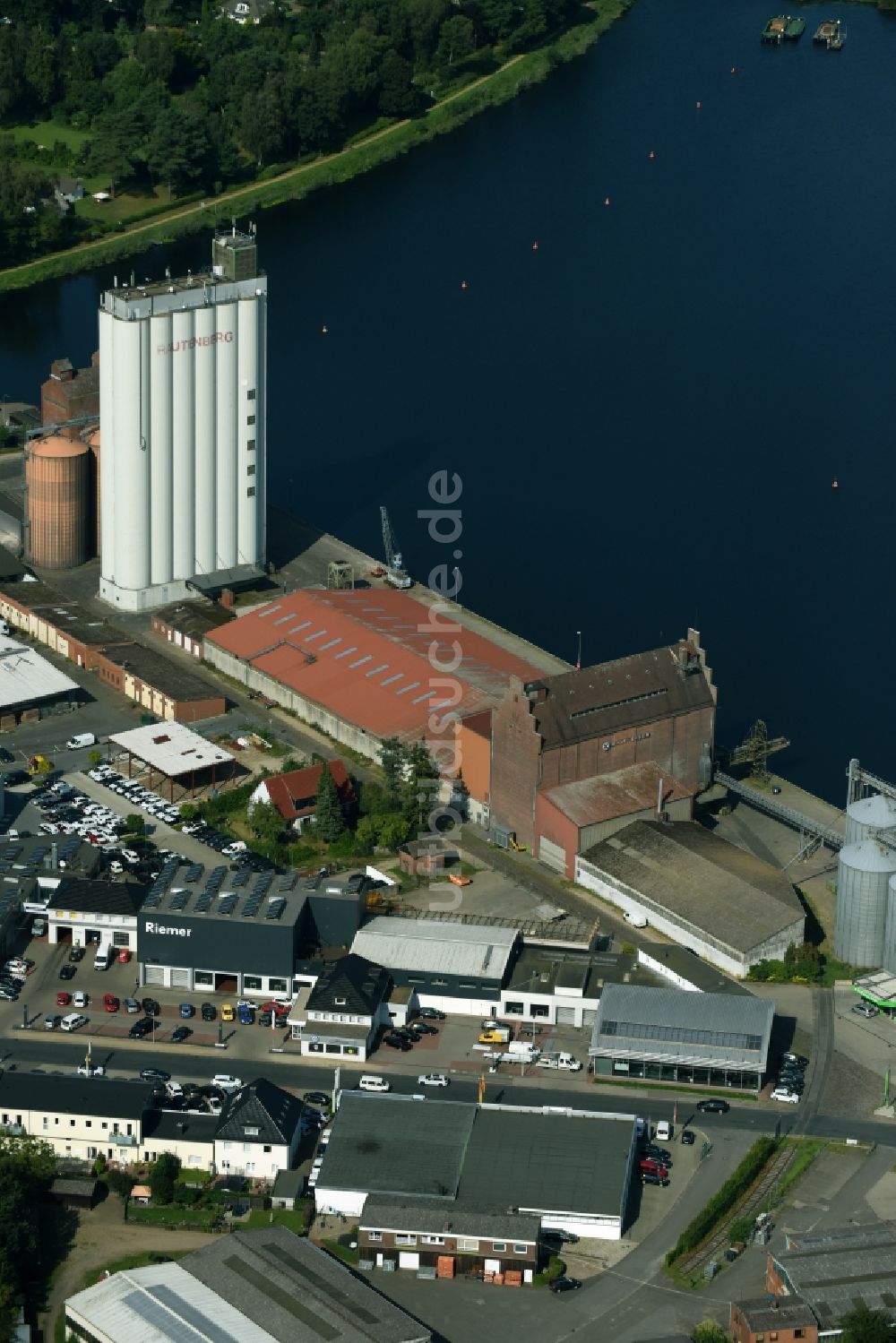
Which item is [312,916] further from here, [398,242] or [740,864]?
[398,242]

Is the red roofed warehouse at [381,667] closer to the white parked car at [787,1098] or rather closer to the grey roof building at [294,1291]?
the white parked car at [787,1098]

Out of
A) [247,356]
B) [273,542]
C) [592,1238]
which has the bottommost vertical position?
[592,1238]

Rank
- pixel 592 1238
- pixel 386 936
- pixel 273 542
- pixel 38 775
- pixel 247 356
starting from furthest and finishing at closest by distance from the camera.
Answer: pixel 273 542 < pixel 247 356 < pixel 38 775 < pixel 386 936 < pixel 592 1238

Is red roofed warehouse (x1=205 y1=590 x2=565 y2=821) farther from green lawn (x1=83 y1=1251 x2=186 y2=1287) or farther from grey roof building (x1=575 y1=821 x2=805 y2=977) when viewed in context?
green lawn (x1=83 y1=1251 x2=186 y2=1287)

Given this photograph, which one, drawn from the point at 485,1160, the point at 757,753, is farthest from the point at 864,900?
the point at 485,1160

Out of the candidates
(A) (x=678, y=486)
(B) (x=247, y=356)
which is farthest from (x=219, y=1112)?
(A) (x=678, y=486)

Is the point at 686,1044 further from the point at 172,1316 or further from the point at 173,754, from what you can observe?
the point at 173,754
